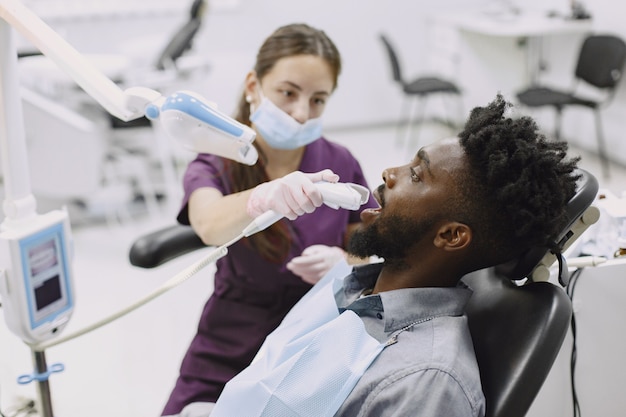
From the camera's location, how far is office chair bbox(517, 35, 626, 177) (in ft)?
12.4

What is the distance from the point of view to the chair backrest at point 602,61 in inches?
148

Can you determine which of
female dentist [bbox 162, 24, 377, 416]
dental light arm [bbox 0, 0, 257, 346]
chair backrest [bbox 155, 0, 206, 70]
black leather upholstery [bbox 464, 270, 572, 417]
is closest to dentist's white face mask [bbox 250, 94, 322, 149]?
female dentist [bbox 162, 24, 377, 416]

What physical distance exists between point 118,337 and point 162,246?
1.17m

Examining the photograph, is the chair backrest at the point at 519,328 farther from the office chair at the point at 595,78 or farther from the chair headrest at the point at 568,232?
the office chair at the point at 595,78

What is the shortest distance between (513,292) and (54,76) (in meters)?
2.62

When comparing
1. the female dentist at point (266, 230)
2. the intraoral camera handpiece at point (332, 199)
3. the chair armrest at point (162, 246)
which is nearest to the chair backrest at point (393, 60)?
the female dentist at point (266, 230)

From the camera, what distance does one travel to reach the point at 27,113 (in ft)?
9.75

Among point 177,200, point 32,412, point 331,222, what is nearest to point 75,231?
point 177,200

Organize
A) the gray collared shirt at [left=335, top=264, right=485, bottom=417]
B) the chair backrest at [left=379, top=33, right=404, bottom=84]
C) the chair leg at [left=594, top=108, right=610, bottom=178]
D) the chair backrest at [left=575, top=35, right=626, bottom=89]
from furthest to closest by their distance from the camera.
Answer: the chair backrest at [left=379, top=33, right=404, bottom=84]
the chair leg at [left=594, top=108, right=610, bottom=178]
the chair backrest at [left=575, top=35, right=626, bottom=89]
the gray collared shirt at [left=335, top=264, right=485, bottom=417]

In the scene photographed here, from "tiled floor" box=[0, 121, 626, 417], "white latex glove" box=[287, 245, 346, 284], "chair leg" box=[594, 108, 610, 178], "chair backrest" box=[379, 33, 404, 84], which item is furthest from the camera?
"chair backrest" box=[379, 33, 404, 84]

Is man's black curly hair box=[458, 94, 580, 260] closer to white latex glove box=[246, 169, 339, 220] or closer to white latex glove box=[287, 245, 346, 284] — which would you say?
white latex glove box=[246, 169, 339, 220]

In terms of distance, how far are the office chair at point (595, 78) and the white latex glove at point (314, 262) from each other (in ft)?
8.92

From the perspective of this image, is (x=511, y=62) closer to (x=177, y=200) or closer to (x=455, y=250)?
(x=177, y=200)

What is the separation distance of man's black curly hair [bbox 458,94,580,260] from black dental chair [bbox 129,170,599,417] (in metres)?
0.04
